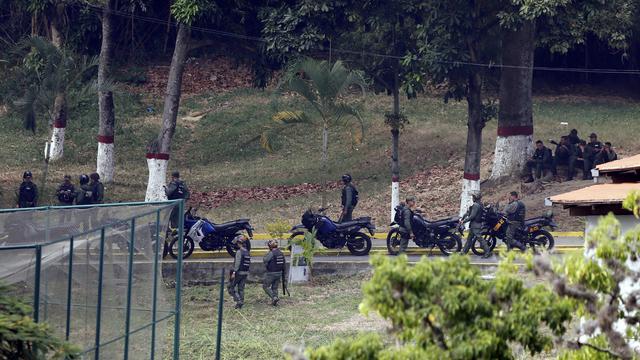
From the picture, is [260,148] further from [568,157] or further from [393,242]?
[393,242]

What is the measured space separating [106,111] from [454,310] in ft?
76.2

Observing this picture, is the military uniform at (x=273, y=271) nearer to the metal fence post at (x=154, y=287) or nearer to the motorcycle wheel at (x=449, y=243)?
the motorcycle wheel at (x=449, y=243)

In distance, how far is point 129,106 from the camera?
125 feet

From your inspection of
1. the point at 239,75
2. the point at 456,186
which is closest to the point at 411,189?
the point at 456,186

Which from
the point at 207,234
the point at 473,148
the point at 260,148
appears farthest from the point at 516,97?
the point at 207,234

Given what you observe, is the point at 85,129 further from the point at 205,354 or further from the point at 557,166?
the point at 205,354

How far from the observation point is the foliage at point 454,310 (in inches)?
320

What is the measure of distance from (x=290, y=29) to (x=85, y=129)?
12126 mm

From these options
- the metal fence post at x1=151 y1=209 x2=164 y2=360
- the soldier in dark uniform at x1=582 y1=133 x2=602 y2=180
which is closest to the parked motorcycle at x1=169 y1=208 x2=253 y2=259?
the metal fence post at x1=151 y1=209 x2=164 y2=360

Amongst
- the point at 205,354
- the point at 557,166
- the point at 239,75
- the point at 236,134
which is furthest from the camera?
the point at 239,75

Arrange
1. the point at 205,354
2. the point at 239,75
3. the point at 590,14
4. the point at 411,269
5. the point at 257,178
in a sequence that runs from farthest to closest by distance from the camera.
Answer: the point at 239,75, the point at 257,178, the point at 590,14, the point at 205,354, the point at 411,269

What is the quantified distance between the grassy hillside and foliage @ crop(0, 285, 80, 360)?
60.4 ft

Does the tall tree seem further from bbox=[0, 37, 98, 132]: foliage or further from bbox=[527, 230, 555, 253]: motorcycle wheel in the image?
bbox=[527, 230, 555, 253]: motorcycle wheel

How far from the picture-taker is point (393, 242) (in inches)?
891
